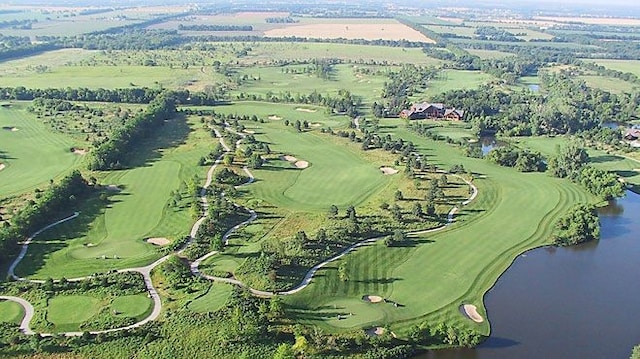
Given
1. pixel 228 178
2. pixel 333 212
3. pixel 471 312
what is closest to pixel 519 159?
pixel 333 212

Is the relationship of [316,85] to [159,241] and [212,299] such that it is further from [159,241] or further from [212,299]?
[212,299]

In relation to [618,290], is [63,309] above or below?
above

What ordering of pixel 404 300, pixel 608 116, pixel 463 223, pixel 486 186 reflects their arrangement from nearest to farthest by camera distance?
pixel 404 300
pixel 463 223
pixel 486 186
pixel 608 116

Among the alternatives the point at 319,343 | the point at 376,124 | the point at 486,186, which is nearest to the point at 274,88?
the point at 376,124

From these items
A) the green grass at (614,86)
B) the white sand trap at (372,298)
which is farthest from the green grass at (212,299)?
the green grass at (614,86)

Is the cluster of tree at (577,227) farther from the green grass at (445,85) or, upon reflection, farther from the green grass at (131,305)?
the green grass at (445,85)

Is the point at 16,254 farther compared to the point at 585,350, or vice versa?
the point at 16,254

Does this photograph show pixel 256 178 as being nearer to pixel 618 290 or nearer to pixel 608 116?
pixel 618 290
